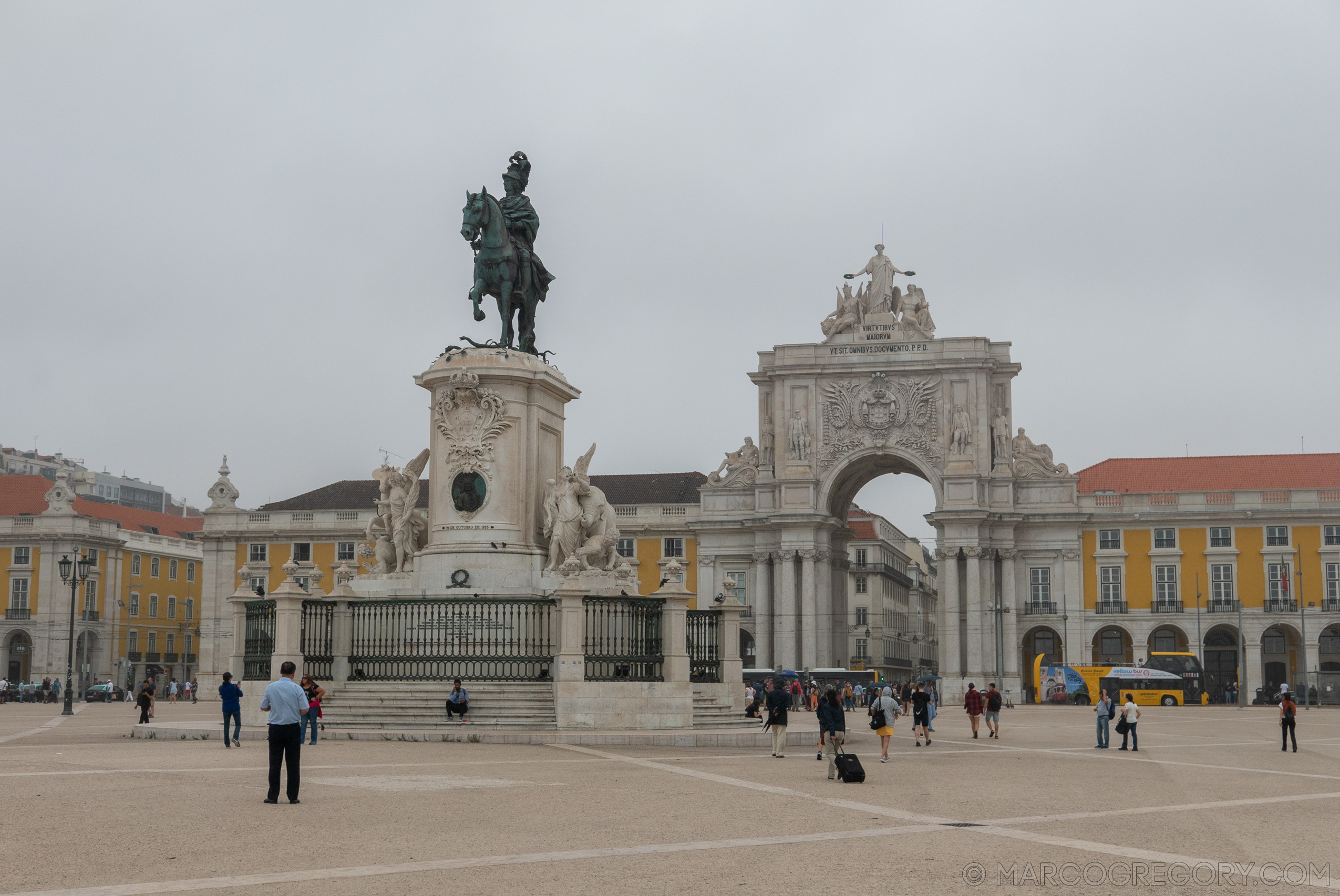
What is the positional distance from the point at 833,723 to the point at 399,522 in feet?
29.1

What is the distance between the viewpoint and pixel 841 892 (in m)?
8.94

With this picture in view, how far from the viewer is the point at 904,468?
79.4 m

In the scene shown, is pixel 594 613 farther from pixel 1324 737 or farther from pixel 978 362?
pixel 978 362

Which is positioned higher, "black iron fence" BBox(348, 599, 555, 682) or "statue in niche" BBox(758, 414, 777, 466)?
"statue in niche" BBox(758, 414, 777, 466)

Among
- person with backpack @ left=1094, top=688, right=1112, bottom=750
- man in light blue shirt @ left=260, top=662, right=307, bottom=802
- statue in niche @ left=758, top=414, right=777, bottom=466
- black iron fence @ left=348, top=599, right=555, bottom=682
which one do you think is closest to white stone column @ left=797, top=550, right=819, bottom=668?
statue in niche @ left=758, top=414, right=777, bottom=466

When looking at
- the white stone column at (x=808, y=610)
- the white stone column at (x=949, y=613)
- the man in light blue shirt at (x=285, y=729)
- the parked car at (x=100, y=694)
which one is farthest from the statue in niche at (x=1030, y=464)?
the man in light blue shirt at (x=285, y=729)

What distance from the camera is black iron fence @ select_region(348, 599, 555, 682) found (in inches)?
872

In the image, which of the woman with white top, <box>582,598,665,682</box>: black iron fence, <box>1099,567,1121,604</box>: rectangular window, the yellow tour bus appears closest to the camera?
<box>582,598,665,682</box>: black iron fence

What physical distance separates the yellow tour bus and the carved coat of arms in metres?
47.8

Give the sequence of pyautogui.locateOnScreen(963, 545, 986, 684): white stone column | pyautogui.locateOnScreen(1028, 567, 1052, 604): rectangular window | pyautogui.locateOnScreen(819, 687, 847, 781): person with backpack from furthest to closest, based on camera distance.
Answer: pyautogui.locateOnScreen(1028, 567, 1052, 604): rectangular window, pyautogui.locateOnScreen(963, 545, 986, 684): white stone column, pyautogui.locateOnScreen(819, 687, 847, 781): person with backpack

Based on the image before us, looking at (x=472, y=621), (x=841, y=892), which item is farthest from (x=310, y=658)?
(x=841, y=892)

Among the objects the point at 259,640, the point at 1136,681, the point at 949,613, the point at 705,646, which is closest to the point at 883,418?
the point at 949,613

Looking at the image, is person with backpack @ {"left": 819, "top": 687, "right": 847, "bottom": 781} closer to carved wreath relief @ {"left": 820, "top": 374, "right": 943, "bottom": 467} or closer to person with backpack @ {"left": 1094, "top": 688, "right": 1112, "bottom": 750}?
person with backpack @ {"left": 1094, "top": 688, "right": 1112, "bottom": 750}

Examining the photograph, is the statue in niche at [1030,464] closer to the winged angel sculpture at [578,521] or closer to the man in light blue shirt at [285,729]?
the winged angel sculpture at [578,521]
